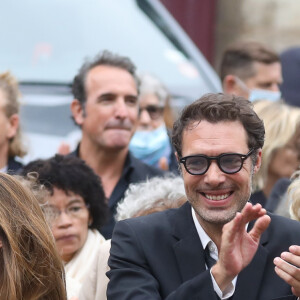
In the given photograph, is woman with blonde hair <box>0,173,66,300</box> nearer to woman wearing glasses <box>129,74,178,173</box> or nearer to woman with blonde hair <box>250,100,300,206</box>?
woman with blonde hair <box>250,100,300,206</box>

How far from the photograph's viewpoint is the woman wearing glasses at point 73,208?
5.45 meters

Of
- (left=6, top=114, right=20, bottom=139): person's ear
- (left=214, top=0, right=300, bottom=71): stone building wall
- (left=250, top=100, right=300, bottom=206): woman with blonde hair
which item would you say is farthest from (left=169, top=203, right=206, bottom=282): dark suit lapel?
(left=214, top=0, right=300, bottom=71): stone building wall

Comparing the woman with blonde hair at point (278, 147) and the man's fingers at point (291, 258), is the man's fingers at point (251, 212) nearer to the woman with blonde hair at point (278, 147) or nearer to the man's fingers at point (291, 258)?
the man's fingers at point (291, 258)

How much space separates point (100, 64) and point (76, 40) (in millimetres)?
1741

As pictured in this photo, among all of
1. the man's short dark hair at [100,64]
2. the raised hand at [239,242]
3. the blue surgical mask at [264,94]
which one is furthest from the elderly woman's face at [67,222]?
the blue surgical mask at [264,94]

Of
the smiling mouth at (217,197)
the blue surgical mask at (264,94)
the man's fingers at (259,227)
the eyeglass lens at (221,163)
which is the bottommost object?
the man's fingers at (259,227)

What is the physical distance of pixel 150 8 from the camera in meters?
9.11

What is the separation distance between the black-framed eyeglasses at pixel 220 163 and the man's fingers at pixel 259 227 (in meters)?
0.33

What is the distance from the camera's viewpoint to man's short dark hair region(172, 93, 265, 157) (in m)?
4.22

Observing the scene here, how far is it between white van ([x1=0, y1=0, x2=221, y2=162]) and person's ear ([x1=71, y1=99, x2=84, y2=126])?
851mm

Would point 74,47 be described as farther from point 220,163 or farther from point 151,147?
point 220,163

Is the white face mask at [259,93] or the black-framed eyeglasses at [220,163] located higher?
the white face mask at [259,93]

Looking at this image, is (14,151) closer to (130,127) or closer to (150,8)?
(130,127)

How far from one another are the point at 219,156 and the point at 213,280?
464 mm
